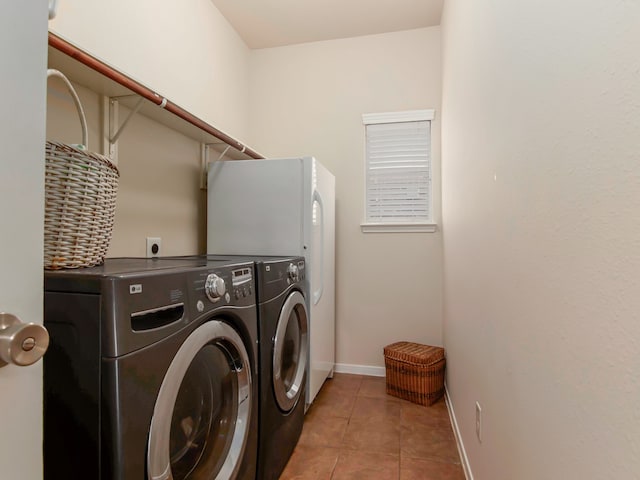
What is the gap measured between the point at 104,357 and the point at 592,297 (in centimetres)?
90

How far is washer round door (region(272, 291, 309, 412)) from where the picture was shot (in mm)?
1547

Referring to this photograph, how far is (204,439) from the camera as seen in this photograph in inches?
43.2

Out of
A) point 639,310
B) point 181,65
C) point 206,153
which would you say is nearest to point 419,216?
point 206,153

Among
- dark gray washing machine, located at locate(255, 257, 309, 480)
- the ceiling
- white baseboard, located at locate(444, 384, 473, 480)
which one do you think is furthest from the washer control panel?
the ceiling

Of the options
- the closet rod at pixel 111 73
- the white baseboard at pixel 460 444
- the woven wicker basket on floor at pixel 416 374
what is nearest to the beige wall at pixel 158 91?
the closet rod at pixel 111 73

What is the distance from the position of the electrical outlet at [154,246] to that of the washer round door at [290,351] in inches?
31.0

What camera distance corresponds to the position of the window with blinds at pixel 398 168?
2797mm

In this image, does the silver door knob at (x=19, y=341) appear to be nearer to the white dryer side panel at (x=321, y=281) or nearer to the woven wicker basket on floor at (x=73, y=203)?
the woven wicker basket on floor at (x=73, y=203)

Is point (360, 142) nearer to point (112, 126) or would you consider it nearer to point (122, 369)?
point (112, 126)

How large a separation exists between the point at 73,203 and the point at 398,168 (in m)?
2.36

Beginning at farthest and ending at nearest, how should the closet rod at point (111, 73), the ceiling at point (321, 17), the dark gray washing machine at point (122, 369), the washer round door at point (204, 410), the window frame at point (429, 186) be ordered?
1. the window frame at point (429, 186)
2. the ceiling at point (321, 17)
3. the closet rod at point (111, 73)
4. the washer round door at point (204, 410)
5. the dark gray washing machine at point (122, 369)

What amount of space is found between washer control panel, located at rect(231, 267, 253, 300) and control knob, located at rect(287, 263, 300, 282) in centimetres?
43

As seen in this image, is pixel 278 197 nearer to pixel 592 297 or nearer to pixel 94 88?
pixel 94 88

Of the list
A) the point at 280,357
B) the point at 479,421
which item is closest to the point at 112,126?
the point at 280,357
